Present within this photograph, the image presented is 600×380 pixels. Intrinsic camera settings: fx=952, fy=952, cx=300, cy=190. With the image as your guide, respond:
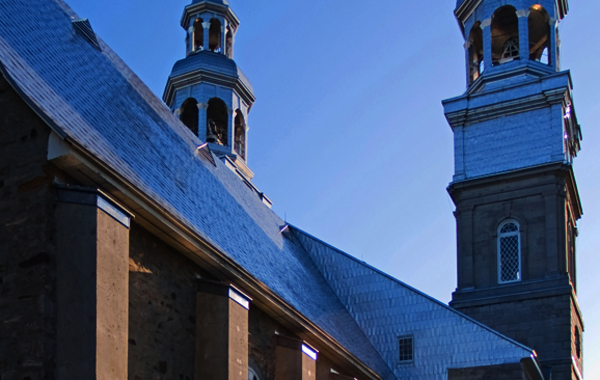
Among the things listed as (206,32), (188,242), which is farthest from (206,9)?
(188,242)

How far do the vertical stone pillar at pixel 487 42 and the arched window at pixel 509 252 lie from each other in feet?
19.5

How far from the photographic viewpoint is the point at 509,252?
29484 millimetres

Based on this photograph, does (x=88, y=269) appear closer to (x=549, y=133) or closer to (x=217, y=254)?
(x=217, y=254)

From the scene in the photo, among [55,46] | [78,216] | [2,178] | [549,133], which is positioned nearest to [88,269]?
[78,216]

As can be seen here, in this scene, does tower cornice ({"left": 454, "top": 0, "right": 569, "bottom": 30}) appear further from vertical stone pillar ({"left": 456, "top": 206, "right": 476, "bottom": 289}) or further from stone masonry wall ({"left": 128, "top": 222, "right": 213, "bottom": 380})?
stone masonry wall ({"left": 128, "top": 222, "right": 213, "bottom": 380})

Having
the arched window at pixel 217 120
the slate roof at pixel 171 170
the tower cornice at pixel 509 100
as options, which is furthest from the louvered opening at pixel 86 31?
the tower cornice at pixel 509 100

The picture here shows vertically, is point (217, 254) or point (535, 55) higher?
point (535, 55)

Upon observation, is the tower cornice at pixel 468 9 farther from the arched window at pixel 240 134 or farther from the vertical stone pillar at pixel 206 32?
the vertical stone pillar at pixel 206 32

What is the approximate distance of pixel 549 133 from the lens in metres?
30.0

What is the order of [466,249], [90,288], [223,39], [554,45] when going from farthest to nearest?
1. [223,39]
2. [554,45]
3. [466,249]
4. [90,288]

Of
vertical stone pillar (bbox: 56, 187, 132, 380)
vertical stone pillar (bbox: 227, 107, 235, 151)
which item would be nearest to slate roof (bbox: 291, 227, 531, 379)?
vertical stone pillar (bbox: 227, 107, 235, 151)

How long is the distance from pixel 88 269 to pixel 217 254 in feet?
12.4

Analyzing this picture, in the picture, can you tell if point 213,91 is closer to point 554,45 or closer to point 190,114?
point 190,114

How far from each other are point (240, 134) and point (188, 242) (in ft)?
70.1
